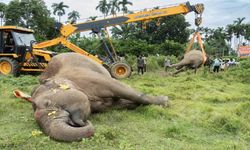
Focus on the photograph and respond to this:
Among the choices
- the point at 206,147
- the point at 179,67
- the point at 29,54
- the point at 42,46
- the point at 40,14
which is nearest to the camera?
the point at 206,147

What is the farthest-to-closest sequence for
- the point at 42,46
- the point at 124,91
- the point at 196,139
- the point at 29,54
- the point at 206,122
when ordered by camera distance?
the point at 42,46, the point at 29,54, the point at 124,91, the point at 206,122, the point at 196,139

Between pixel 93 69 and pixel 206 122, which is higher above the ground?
pixel 93 69

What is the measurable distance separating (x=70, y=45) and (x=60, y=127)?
14.7 meters

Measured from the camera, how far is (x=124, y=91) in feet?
27.0

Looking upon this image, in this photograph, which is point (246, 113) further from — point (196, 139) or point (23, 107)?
point (23, 107)

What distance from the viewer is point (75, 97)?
6.66 metres

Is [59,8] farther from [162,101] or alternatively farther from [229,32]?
[162,101]

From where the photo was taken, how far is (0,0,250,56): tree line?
152 feet

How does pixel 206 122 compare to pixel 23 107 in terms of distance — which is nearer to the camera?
pixel 206 122

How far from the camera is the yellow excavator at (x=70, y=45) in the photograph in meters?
18.3

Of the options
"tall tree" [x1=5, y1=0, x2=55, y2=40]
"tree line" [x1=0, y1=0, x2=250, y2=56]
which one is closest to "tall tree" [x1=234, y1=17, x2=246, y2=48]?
"tree line" [x1=0, y1=0, x2=250, y2=56]

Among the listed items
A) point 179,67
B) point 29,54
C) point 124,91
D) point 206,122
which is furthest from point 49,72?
point 179,67

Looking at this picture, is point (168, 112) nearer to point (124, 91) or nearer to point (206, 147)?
point (124, 91)

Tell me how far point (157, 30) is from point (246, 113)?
50.7 meters
